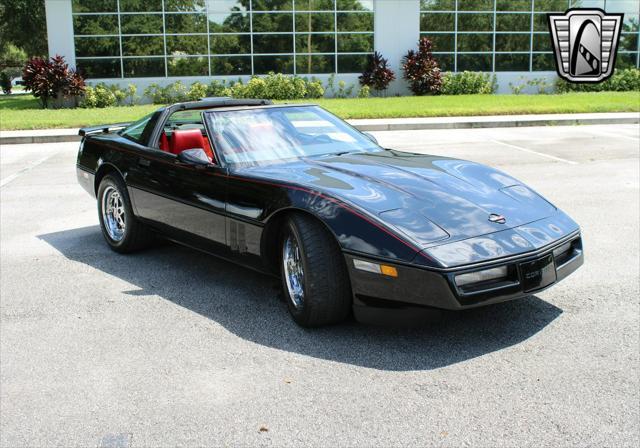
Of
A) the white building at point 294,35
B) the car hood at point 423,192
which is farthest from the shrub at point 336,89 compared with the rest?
the car hood at point 423,192

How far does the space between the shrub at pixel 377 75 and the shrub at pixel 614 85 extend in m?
6.48

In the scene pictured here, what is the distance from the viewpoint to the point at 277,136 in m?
5.67

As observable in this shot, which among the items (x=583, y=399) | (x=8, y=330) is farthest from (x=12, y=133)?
Result: (x=583, y=399)

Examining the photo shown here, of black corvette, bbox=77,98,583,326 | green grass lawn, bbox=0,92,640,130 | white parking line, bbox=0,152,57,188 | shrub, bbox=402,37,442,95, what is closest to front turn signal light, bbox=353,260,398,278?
black corvette, bbox=77,98,583,326

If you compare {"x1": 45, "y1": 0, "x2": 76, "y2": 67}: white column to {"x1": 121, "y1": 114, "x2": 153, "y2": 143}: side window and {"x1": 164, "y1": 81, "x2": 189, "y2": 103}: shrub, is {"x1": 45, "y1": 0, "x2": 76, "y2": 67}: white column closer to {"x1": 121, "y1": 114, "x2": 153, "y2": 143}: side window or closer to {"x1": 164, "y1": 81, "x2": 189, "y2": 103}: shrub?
{"x1": 164, "y1": 81, "x2": 189, "y2": 103}: shrub

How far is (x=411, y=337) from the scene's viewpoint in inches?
179

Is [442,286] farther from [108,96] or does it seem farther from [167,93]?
[167,93]

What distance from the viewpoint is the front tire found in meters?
4.44

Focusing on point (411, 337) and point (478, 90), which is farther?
point (478, 90)

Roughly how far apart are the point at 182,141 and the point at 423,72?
23.1 metres

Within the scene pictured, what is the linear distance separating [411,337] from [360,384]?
71 centimetres

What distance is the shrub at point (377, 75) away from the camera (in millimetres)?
28234

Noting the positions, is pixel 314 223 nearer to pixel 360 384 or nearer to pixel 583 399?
pixel 360 384

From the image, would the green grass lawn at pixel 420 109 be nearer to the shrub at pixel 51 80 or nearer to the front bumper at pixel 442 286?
the shrub at pixel 51 80
